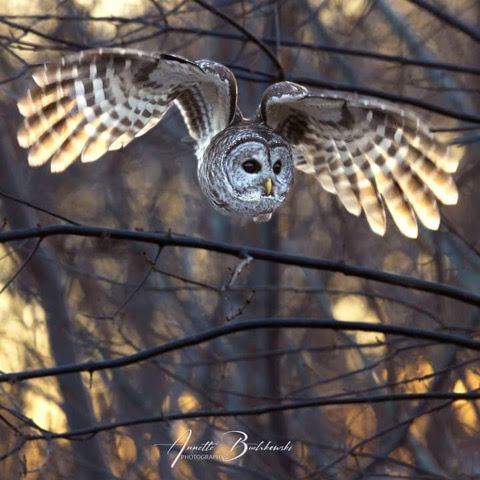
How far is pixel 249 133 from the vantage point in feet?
18.8

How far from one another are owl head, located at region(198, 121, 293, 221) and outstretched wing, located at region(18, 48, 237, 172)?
144 mm

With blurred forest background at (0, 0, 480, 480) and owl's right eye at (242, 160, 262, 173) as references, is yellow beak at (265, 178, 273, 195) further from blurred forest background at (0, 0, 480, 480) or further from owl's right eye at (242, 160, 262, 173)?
blurred forest background at (0, 0, 480, 480)

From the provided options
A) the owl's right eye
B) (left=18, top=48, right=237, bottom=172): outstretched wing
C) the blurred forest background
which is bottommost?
(left=18, top=48, right=237, bottom=172): outstretched wing

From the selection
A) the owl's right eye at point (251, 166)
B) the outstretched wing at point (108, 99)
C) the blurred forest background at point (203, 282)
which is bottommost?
the outstretched wing at point (108, 99)

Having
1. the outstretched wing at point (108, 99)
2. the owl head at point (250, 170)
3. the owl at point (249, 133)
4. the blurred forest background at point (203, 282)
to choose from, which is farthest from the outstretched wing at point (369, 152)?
the blurred forest background at point (203, 282)

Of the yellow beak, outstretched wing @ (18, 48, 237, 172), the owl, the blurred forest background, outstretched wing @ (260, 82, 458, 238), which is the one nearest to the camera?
Result: outstretched wing @ (18, 48, 237, 172)

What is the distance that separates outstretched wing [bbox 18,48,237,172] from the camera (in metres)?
4.93

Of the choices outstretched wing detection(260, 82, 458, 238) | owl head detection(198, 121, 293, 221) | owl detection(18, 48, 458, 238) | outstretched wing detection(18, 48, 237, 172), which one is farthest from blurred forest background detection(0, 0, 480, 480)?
outstretched wing detection(18, 48, 237, 172)

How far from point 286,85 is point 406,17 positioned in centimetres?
644

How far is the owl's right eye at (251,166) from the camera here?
5.83m

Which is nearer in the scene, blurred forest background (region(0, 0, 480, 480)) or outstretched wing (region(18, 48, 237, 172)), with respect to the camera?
outstretched wing (region(18, 48, 237, 172))

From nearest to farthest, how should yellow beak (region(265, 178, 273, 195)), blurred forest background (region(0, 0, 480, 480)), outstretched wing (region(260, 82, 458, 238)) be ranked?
outstretched wing (region(260, 82, 458, 238)), yellow beak (region(265, 178, 273, 195)), blurred forest background (region(0, 0, 480, 480))

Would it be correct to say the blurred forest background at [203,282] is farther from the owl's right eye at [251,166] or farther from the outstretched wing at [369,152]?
the owl's right eye at [251,166]

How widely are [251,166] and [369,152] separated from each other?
56 cm
